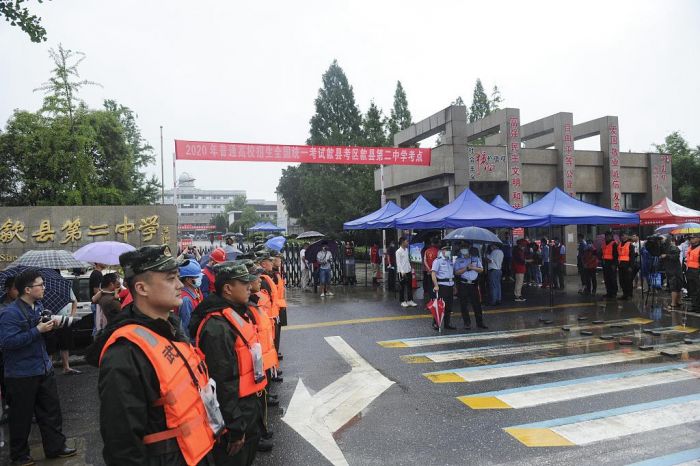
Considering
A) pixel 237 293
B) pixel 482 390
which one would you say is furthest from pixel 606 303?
pixel 237 293

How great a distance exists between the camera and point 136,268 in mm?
2391

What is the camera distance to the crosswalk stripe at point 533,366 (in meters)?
6.49

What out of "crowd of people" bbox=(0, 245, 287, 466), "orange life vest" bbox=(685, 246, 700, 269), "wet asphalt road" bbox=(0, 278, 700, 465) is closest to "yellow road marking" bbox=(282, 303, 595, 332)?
"wet asphalt road" bbox=(0, 278, 700, 465)

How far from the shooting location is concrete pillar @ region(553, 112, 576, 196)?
19.1 meters

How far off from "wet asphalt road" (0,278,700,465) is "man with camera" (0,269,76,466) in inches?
15.8

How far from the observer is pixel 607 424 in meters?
4.83

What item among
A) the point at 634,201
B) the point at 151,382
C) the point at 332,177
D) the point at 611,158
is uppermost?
the point at 332,177

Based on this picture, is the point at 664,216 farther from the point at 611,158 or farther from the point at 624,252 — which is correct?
the point at 611,158

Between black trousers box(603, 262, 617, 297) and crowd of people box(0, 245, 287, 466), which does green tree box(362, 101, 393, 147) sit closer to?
black trousers box(603, 262, 617, 297)

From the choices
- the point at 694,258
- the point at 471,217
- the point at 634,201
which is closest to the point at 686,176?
the point at 634,201

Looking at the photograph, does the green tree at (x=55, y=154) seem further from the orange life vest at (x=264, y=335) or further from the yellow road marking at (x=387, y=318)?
the orange life vest at (x=264, y=335)

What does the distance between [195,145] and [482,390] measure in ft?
38.4

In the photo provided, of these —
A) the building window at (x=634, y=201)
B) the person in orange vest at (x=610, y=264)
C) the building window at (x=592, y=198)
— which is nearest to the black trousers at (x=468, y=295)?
the person in orange vest at (x=610, y=264)

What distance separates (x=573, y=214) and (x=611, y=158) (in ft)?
33.7
